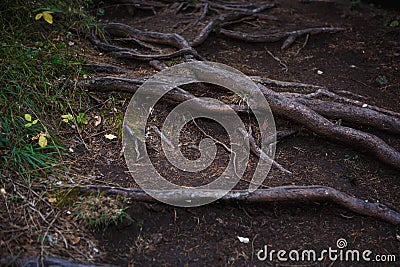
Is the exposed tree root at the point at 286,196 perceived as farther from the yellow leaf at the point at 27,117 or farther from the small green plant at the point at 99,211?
the yellow leaf at the point at 27,117

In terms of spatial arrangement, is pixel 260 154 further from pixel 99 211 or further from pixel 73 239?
pixel 73 239

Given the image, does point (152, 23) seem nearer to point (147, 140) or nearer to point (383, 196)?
point (147, 140)

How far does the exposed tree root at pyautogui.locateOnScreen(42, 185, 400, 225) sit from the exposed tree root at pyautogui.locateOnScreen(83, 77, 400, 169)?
56 cm

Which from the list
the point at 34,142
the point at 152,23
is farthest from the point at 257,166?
the point at 152,23

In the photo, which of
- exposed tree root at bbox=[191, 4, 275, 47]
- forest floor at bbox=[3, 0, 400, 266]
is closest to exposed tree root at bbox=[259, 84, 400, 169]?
forest floor at bbox=[3, 0, 400, 266]

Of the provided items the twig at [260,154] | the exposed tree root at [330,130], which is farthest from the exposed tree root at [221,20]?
the twig at [260,154]

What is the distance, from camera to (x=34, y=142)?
11.3 feet

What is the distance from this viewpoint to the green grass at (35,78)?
330cm

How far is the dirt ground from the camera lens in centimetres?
298

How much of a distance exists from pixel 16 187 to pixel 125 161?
836 millimetres

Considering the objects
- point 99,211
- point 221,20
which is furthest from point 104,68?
point 221,20

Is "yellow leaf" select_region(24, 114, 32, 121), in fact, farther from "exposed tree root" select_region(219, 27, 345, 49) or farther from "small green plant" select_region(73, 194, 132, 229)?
"exposed tree root" select_region(219, 27, 345, 49)

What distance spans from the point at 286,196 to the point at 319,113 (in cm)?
107

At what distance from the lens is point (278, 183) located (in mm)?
3500
